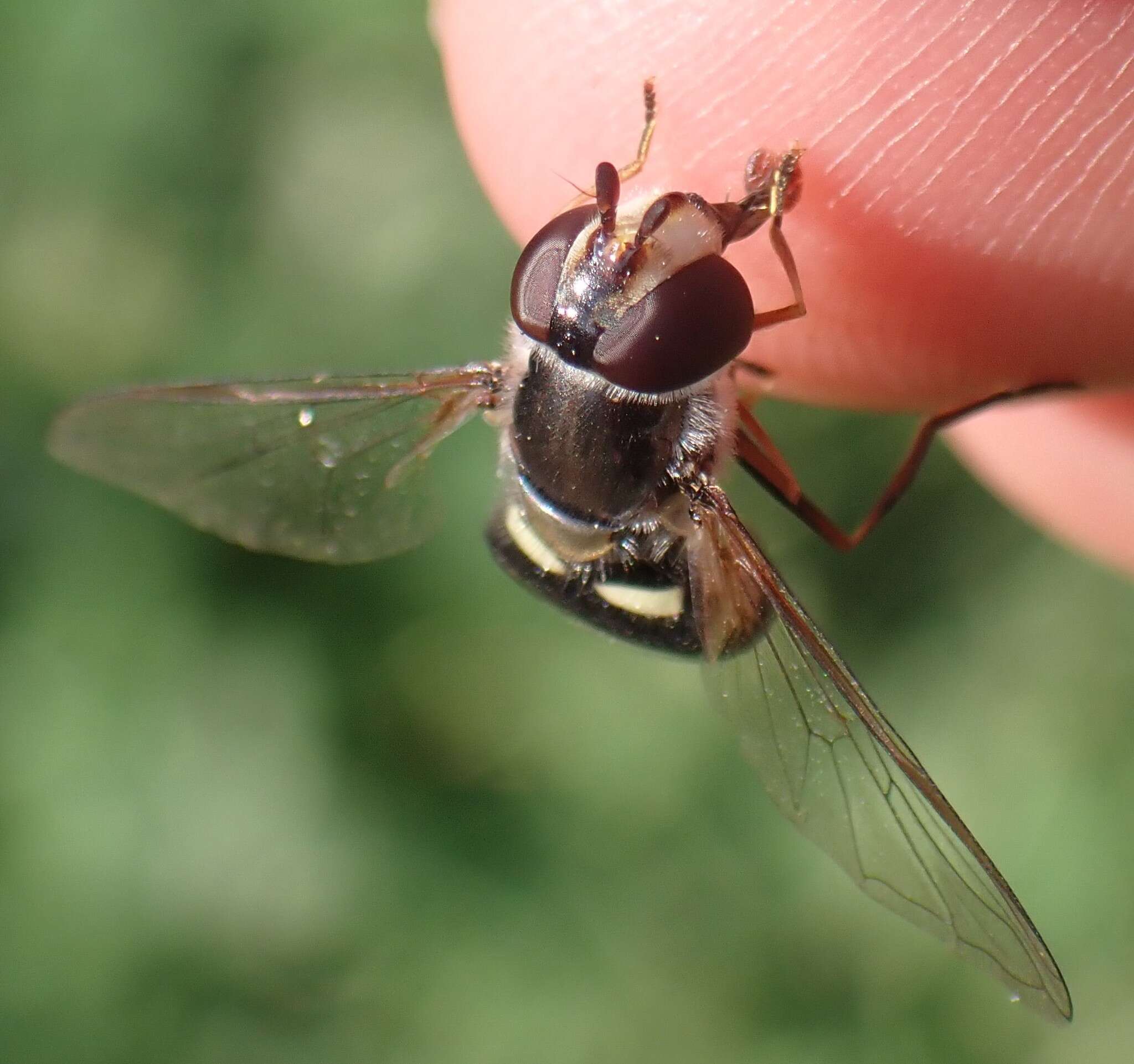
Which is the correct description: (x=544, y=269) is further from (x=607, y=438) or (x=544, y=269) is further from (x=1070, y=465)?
(x=1070, y=465)

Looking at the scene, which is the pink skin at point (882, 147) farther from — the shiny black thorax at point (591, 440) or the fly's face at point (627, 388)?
the shiny black thorax at point (591, 440)

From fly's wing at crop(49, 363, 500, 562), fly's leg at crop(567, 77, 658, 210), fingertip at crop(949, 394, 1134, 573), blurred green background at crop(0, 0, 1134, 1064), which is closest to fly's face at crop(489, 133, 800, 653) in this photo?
fly's leg at crop(567, 77, 658, 210)

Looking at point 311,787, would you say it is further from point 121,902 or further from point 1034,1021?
point 1034,1021

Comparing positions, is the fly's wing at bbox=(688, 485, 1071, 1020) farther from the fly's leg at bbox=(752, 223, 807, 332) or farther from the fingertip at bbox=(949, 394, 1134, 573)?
the fingertip at bbox=(949, 394, 1134, 573)

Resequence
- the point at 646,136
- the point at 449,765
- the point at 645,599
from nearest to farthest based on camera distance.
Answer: the point at 646,136, the point at 645,599, the point at 449,765

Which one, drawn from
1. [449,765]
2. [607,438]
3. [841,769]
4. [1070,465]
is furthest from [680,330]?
[449,765]

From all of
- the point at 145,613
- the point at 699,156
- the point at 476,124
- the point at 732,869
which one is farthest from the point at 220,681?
the point at 699,156
